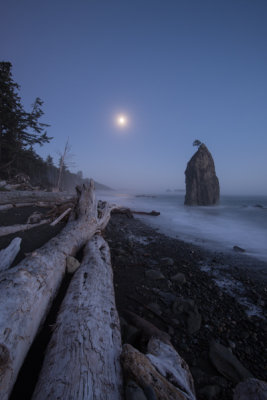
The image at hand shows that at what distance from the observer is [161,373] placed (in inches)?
50.5

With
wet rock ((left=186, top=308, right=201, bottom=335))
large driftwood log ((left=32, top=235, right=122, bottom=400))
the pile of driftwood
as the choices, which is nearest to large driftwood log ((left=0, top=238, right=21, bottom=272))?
the pile of driftwood

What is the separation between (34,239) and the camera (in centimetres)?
442

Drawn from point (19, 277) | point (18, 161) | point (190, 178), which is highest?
point (190, 178)

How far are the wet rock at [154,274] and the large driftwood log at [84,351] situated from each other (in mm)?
1745

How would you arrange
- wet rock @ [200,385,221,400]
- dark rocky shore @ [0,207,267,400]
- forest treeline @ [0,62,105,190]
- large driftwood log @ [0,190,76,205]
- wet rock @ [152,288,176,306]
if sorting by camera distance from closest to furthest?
1. wet rock @ [200,385,221,400]
2. dark rocky shore @ [0,207,267,400]
3. wet rock @ [152,288,176,306]
4. large driftwood log @ [0,190,76,205]
5. forest treeline @ [0,62,105,190]

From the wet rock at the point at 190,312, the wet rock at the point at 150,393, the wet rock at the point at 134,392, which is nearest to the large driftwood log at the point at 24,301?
the wet rock at the point at 134,392

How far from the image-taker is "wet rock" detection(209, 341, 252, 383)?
1.84 m

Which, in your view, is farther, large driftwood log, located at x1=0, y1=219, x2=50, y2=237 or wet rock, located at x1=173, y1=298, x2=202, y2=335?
large driftwood log, located at x1=0, y1=219, x2=50, y2=237

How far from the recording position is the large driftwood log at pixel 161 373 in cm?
109

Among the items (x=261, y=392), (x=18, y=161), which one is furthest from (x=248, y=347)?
(x=18, y=161)

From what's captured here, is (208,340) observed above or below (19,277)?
below

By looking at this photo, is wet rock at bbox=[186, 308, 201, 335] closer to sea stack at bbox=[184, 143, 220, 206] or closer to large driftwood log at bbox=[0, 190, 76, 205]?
large driftwood log at bbox=[0, 190, 76, 205]

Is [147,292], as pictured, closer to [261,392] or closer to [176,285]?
[176,285]

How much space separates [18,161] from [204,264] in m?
25.5
